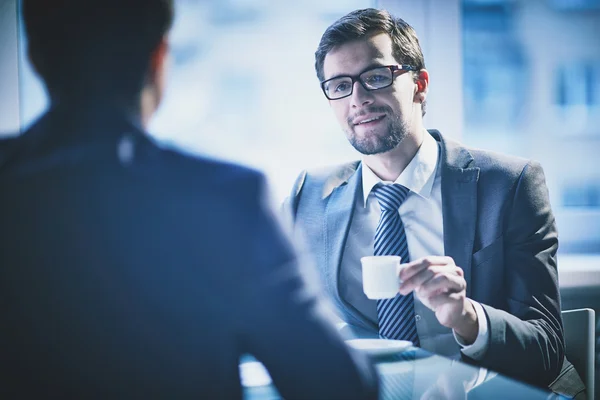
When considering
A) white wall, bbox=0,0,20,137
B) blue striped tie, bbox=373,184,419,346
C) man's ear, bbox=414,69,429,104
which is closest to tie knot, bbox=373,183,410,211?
blue striped tie, bbox=373,184,419,346

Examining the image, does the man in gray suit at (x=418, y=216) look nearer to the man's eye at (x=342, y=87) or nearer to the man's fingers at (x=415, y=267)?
the man's eye at (x=342, y=87)

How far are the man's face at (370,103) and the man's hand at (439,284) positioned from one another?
1.96 ft

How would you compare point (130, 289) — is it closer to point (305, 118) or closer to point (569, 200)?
point (305, 118)

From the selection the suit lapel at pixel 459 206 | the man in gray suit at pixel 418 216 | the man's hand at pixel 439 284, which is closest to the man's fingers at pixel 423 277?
the man's hand at pixel 439 284

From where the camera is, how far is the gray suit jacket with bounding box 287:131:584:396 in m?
1.25

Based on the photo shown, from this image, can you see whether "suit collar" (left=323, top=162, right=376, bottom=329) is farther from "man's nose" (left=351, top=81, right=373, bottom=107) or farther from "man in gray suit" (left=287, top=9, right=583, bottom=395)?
"man's nose" (left=351, top=81, right=373, bottom=107)

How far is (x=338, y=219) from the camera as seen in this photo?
5.31 ft

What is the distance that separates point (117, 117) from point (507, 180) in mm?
1213

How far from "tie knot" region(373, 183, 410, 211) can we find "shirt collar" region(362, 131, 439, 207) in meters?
0.02

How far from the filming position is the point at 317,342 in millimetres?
497

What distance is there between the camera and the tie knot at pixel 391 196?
1.55 meters

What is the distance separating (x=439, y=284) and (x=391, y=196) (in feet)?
1.71

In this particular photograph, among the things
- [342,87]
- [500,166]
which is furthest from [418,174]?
[342,87]

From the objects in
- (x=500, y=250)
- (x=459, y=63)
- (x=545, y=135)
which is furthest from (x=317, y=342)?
(x=545, y=135)
